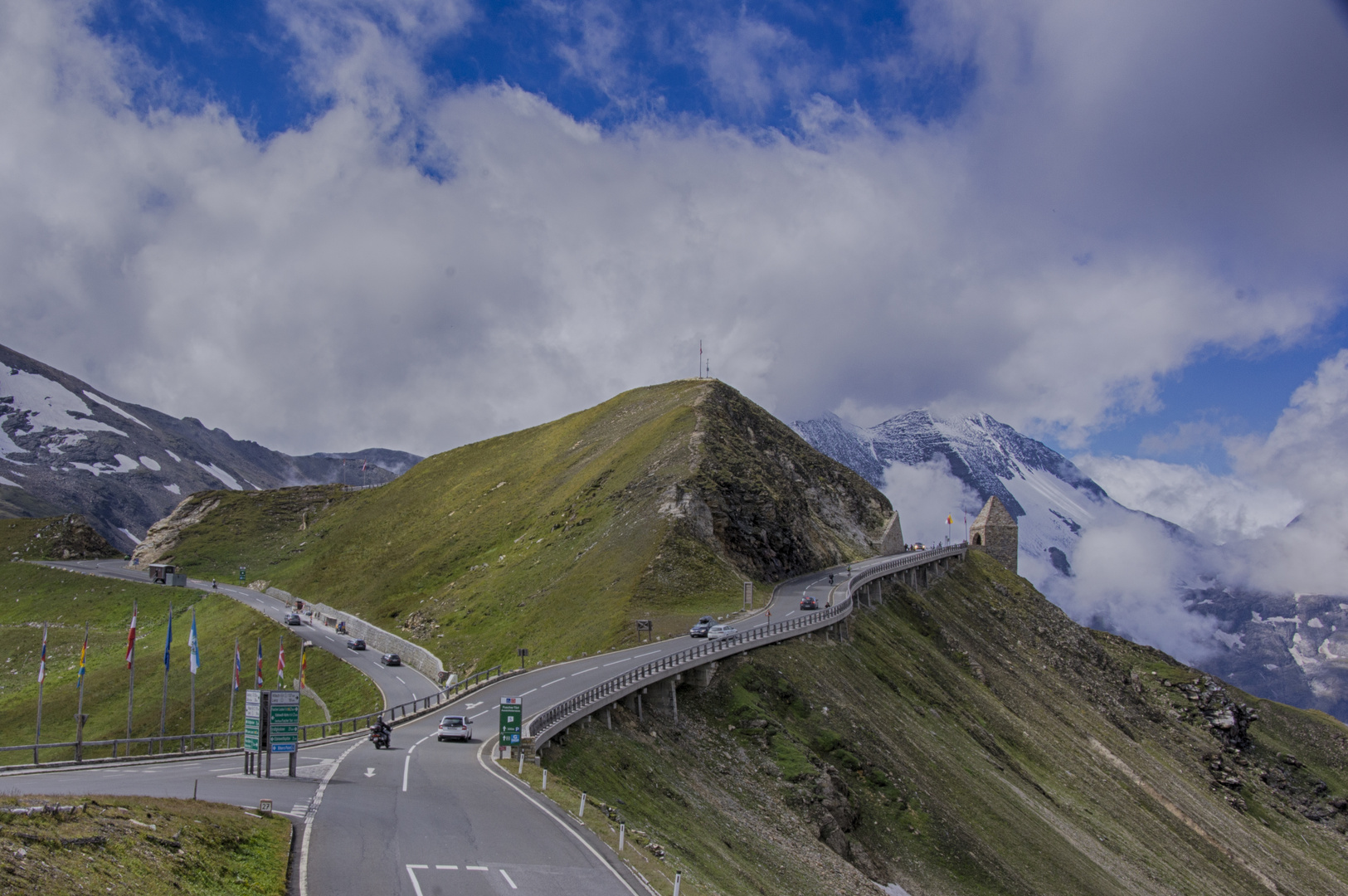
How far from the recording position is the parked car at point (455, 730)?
44875mm

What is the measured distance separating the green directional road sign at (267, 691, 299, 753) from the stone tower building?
144m

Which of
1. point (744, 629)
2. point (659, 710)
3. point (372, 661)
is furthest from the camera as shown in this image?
point (372, 661)

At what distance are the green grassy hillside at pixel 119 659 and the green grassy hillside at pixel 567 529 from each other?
12.7 meters

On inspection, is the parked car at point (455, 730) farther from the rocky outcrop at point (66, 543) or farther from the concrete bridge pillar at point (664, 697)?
the rocky outcrop at point (66, 543)

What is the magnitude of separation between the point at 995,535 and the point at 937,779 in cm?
11173

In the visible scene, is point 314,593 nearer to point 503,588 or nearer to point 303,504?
point 503,588

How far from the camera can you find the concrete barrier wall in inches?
3199

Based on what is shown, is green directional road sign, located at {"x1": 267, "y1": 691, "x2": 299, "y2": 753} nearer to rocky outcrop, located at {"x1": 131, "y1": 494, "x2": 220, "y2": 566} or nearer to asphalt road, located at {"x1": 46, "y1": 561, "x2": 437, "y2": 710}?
asphalt road, located at {"x1": 46, "y1": 561, "x2": 437, "y2": 710}

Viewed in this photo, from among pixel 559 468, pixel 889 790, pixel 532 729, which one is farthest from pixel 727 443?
pixel 532 729

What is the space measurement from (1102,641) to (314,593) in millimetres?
149434

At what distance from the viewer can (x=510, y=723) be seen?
3934 centimetres

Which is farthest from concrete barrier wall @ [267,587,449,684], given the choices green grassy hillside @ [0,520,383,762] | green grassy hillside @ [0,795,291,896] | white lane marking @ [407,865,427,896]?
green grassy hillside @ [0,795,291,896]

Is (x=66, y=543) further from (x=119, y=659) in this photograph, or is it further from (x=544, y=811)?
(x=544, y=811)

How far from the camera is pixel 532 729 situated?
137ft
